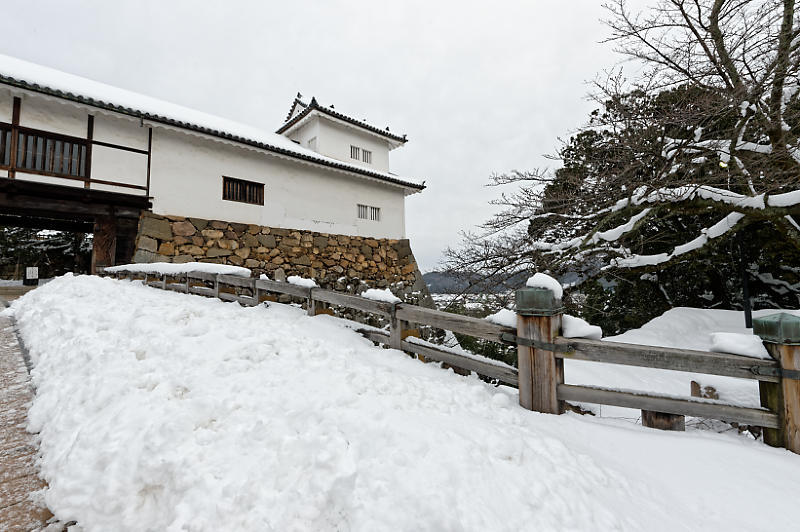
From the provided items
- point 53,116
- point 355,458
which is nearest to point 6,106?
point 53,116

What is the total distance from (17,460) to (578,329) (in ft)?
13.4

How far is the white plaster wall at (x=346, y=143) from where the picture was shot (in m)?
15.6

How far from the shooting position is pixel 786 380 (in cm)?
210

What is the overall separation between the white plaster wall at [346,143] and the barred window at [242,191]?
4.62m

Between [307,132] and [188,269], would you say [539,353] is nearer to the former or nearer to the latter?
[188,269]

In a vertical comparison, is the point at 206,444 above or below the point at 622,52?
below

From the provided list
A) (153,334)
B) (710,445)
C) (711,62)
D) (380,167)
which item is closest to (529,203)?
(711,62)

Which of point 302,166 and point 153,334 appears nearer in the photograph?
point 153,334

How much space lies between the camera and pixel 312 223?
13.2 m

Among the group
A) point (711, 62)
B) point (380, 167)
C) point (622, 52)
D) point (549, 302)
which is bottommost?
point (549, 302)

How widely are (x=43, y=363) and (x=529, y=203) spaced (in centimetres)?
794

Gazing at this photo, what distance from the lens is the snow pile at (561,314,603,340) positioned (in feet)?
8.70

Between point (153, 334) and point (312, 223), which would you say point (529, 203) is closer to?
point (153, 334)

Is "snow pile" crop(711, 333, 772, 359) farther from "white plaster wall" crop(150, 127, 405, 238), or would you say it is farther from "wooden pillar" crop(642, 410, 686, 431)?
"white plaster wall" crop(150, 127, 405, 238)
